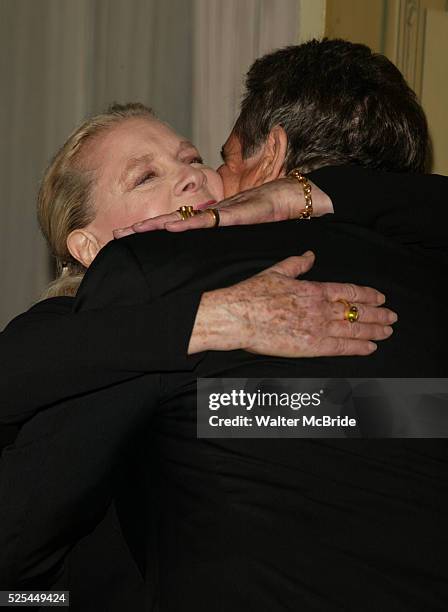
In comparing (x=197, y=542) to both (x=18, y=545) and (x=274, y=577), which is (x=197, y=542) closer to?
(x=274, y=577)

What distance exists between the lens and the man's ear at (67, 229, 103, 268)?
6.07ft

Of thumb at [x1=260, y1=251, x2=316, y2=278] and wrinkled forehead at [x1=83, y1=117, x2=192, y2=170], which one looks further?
wrinkled forehead at [x1=83, y1=117, x2=192, y2=170]

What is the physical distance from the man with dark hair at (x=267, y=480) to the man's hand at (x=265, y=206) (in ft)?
0.50

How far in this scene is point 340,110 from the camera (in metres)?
1.60

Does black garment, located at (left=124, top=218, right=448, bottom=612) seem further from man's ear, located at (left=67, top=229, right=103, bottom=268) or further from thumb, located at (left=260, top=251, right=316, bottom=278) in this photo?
man's ear, located at (left=67, top=229, right=103, bottom=268)

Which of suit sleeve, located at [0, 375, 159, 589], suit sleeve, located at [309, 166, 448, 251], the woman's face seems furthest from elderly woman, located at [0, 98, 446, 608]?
the woman's face

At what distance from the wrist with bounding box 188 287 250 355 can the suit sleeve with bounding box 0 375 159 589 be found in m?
0.08

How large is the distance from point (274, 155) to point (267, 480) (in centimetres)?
72

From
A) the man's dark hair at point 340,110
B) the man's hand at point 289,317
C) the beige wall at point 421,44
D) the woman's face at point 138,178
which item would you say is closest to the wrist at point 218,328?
the man's hand at point 289,317

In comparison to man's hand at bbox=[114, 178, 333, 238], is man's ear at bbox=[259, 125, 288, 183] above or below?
above

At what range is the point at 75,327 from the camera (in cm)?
123

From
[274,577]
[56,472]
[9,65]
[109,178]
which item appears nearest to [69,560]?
[56,472]

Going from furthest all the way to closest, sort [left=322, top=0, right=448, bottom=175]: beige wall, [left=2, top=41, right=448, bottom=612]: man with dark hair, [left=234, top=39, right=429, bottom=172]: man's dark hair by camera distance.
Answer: [left=322, top=0, right=448, bottom=175]: beige wall → [left=234, top=39, right=429, bottom=172]: man's dark hair → [left=2, top=41, right=448, bottom=612]: man with dark hair

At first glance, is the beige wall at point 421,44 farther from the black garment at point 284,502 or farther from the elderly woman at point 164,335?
the black garment at point 284,502
